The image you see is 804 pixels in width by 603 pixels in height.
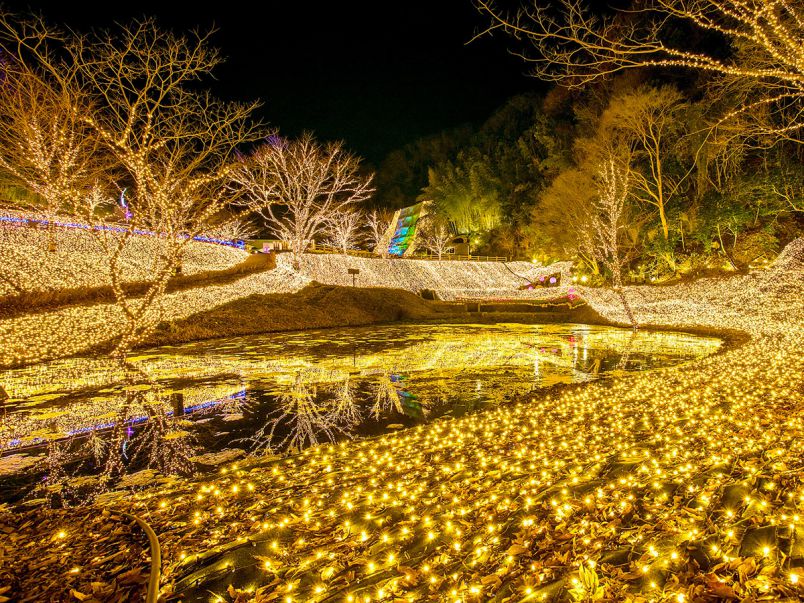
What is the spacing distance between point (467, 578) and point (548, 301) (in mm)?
21859

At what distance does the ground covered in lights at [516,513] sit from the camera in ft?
7.20

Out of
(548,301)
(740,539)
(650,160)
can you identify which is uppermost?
(650,160)

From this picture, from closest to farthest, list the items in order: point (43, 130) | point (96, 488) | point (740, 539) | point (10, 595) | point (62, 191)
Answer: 1. point (740, 539)
2. point (10, 595)
3. point (96, 488)
4. point (62, 191)
5. point (43, 130)

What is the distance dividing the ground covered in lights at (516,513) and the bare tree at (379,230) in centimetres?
3103

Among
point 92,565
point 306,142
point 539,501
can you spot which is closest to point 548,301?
point 306,142

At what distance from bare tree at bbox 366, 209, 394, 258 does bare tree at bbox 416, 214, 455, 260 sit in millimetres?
4527

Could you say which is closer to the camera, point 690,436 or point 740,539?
point 740,539

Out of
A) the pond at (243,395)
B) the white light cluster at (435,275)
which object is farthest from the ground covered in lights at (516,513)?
the white light cluster at (435,275)

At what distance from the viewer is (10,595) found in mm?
2404

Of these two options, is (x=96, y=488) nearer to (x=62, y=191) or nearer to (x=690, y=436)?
(x=690, y=436)

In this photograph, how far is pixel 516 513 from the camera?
2.98 m

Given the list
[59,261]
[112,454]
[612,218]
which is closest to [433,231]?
[612,218]

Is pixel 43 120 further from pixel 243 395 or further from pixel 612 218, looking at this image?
pixel 612 218

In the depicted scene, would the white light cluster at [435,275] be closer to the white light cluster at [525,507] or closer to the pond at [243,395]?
the pond at [243,395]
